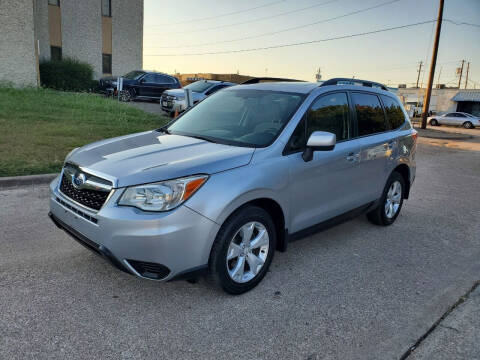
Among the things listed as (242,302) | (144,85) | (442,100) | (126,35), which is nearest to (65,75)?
(126,35)

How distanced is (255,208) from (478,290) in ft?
7.49

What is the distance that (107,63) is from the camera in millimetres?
28906

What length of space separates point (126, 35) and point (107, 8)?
6.95 ft

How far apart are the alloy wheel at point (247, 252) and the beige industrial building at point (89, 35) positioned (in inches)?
795

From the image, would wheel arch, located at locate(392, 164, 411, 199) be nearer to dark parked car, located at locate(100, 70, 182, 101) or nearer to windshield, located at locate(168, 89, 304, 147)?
windshield, located at locate(168, 89, 304, 147)

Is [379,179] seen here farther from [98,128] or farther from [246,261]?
[98,128]

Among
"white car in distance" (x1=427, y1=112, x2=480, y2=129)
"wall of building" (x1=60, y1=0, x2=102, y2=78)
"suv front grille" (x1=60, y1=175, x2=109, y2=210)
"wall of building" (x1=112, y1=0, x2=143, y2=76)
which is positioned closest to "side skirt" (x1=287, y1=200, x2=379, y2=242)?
"suv front grille" (x1=60, y1=175, x2=109, y2=210)

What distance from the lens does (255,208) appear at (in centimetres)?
328

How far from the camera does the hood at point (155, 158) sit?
292cm

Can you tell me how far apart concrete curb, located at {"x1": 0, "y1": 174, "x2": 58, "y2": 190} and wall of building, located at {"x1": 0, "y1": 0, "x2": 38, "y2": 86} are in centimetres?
1593

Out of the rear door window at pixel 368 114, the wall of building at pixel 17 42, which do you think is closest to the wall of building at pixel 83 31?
the wall of building at pixel 17 42

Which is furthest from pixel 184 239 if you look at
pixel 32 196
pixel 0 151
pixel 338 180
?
pixel 0 151

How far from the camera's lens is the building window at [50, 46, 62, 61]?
85.9 feet

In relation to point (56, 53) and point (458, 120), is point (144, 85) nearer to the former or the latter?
point (56, 53)
